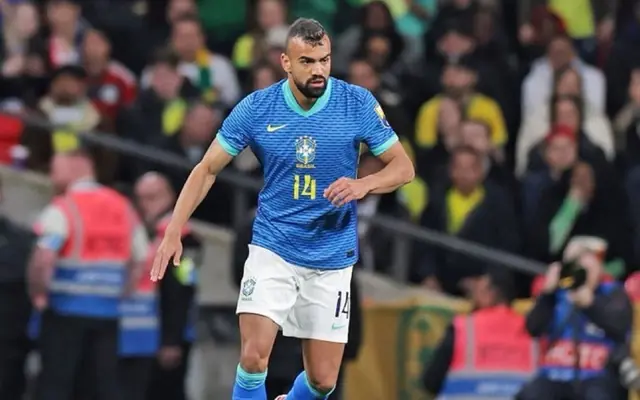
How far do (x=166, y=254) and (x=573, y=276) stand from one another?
13.1 ft

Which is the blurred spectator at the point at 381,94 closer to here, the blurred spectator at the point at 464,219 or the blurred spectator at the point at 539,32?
the blurred spectator at the point at 464,219

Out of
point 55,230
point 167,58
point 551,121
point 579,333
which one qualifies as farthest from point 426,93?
point 579,333

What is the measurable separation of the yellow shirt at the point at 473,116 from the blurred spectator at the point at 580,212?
1.33 m

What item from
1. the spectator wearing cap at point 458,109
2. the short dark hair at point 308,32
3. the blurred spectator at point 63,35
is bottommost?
the short dark hair at point 308,32

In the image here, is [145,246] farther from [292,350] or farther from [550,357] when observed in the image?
[550,357]

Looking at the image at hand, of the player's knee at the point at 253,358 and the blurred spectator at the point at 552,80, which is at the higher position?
the blurred spectator at the point at 552,80

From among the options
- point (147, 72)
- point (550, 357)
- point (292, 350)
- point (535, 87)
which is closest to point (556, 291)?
point (550, 357)

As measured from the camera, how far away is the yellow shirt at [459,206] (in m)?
17.8

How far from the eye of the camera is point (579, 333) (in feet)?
49.2

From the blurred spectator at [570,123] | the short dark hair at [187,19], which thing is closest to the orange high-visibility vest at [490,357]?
the blurred spectator at [570,123]

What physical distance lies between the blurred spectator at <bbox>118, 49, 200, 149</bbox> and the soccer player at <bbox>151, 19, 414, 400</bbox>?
6827 millimetres

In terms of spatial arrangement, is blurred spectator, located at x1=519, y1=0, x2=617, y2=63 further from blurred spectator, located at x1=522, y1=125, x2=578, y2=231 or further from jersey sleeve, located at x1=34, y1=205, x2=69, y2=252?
jersey sleeve, located at x1=34, y1=205, x2=69, y2=252

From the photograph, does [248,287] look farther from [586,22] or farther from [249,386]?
[586,22]

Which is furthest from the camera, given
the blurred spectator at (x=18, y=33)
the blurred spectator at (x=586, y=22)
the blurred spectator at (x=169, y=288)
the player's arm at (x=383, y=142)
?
the blurred spectator at (x=586, y=22)
